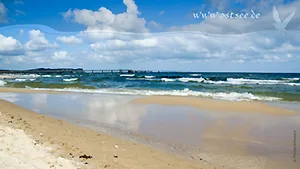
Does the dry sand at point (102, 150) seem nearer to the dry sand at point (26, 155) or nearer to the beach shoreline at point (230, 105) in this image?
the dry sand at point (26, 155)

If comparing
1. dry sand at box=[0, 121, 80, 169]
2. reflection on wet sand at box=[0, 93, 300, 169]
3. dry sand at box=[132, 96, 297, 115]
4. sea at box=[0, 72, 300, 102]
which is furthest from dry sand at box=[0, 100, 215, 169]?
sea at box=[0, 72, 300, 102]

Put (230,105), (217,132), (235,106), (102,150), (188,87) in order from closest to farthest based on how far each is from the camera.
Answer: (102,150) → (217,132) → (235,106) → (230,105) → (188,87)

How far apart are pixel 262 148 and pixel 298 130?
2778 millimetres

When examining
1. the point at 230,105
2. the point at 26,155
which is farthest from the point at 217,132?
the point at 230,105

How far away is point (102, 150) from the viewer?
5.56 meters

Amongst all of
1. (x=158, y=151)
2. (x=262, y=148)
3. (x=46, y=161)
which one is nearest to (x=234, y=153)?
(x=262, y=148)

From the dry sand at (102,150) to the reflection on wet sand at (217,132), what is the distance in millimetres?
668

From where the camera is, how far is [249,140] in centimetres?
684

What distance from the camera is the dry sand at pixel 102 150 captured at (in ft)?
15.8

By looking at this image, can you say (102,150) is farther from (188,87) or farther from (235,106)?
(188,87)

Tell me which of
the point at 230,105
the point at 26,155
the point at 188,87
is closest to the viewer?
the point at 26,155

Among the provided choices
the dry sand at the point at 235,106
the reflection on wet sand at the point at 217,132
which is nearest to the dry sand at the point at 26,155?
the reflection on wet sand at the point at 217,132

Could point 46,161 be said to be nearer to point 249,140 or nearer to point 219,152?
point 219,152

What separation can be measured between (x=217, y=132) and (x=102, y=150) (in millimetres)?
3682
